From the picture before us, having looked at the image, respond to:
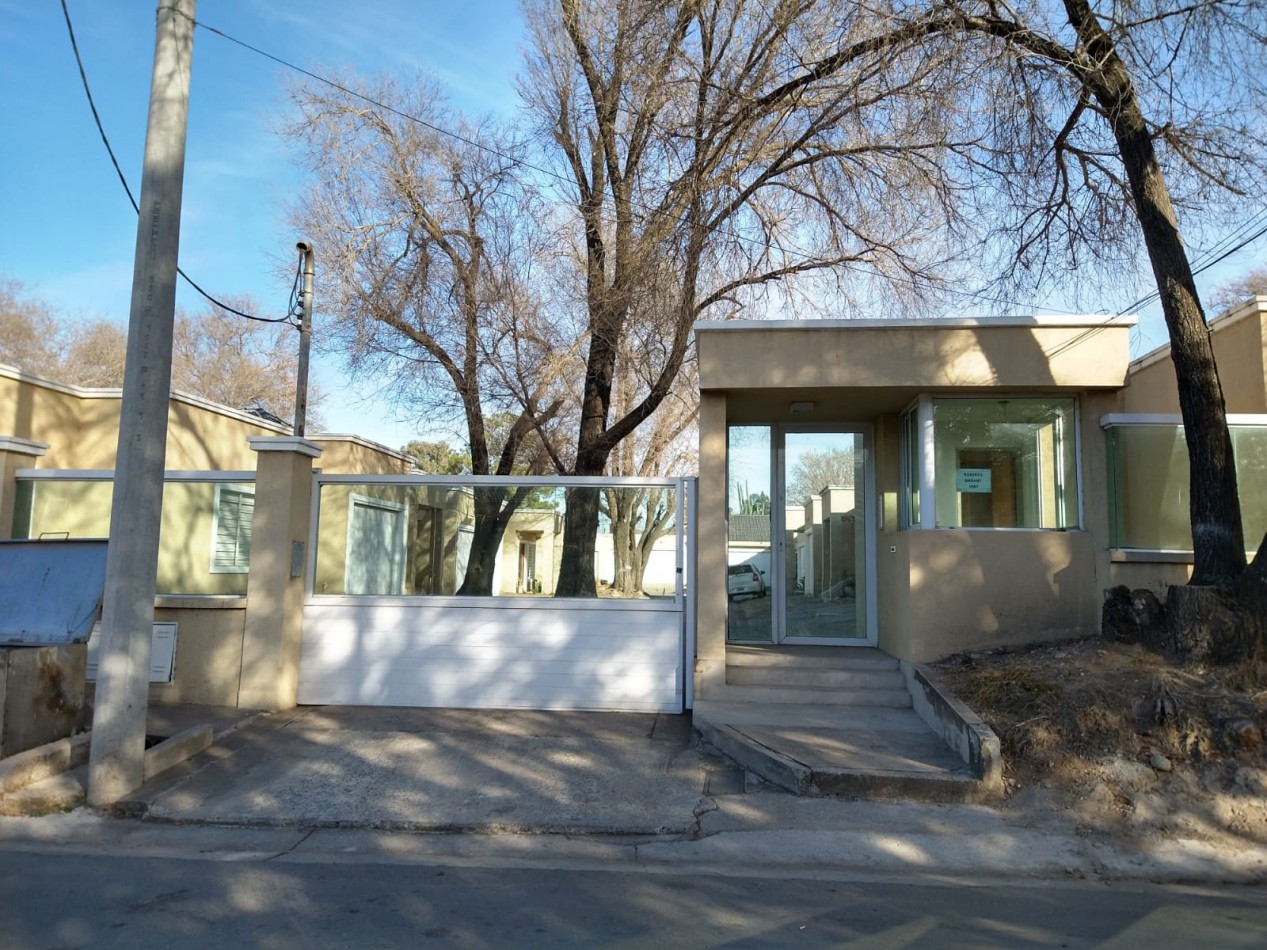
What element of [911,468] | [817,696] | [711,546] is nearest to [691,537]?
[711,546]

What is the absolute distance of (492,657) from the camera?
9.56 metres

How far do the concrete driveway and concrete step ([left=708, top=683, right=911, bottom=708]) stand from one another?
53cm

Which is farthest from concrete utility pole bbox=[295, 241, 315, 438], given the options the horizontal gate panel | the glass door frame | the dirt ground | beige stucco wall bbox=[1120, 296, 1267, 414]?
beige stucco wall bbox=[1120, 296, 1267, 414]

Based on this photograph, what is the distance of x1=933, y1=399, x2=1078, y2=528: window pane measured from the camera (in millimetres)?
9430

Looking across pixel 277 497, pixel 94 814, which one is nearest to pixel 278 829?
pixel 94 814

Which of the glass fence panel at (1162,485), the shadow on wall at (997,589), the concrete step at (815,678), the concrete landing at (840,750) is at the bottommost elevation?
the concrete landing at (840,750)

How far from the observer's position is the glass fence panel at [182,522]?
32.1ft

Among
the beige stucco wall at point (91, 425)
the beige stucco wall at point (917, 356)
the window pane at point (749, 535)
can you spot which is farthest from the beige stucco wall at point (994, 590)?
the beige stucco wall at point (91, 425)

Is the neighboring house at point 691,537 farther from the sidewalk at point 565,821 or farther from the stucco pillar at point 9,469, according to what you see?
the sidewalk at point 565,821

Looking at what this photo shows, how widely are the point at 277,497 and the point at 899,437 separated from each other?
678 cm

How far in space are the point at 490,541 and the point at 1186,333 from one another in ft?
22.4

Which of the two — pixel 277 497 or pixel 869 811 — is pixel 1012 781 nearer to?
pixel 869 811

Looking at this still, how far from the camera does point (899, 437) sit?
34.6ft

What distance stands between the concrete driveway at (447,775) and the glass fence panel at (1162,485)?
4.85m
